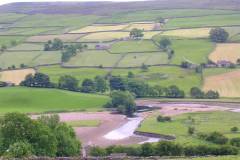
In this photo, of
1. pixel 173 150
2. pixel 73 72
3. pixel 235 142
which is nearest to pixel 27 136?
pixel 173 150

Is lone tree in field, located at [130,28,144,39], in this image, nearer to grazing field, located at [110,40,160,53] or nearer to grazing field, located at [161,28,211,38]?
grazing field, located at [110,40,160,53]

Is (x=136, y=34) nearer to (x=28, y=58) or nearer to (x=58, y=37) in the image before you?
(x=58, y=37)

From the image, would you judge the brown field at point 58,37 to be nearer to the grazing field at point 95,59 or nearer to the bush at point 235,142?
the grazing field at point 95,59

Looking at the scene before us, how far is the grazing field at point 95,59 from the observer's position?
151m

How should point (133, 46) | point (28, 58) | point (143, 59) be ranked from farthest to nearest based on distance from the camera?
point (133, 46) → point (28, 58) → point (143, 59)

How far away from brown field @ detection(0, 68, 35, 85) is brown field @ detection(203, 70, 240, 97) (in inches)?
1605

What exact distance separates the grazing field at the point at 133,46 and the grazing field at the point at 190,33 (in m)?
10.5

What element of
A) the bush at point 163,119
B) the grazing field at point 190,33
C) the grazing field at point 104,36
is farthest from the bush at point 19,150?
the grazing field at point 104,36

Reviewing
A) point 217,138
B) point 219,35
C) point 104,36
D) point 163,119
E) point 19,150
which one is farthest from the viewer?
point 104,36

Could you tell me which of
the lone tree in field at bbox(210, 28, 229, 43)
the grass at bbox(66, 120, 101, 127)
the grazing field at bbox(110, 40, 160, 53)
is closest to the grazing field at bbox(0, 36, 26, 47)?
the grazing field at bbox(110, 40, 160, 53)

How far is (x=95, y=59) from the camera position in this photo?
155125mm

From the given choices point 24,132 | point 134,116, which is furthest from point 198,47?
point 24,132

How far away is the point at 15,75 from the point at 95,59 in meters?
23.1

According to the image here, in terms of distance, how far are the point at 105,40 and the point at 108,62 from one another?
28.1 metres
